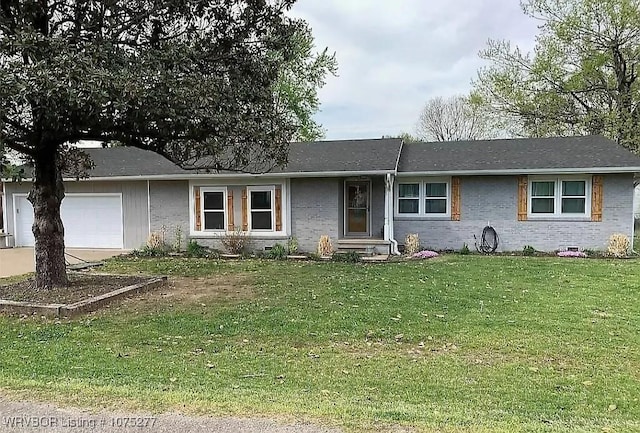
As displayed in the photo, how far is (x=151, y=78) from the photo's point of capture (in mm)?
6809

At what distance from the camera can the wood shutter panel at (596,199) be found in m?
14.1

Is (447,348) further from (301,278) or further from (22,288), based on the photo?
(22,288)

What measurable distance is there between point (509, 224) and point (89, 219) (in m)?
13.7

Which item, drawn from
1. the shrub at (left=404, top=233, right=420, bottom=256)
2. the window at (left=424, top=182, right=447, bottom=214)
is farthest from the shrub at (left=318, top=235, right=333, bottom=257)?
the window at (left=424, top=182, right=447, bottom=214)

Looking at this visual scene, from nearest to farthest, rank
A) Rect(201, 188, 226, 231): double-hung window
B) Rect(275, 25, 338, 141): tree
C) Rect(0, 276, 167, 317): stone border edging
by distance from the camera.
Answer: Rect(0, 276, 167, 317): stone border edging
Rect(201, 188, 226, 231): double-hung window
Rect(275, 25, 338, 141): tree

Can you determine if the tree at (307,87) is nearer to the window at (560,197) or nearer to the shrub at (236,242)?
the shrub at (236,242)

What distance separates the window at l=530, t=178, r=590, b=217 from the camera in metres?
14.4

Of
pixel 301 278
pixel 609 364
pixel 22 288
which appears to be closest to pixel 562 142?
pixel 301 278

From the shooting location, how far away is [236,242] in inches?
598

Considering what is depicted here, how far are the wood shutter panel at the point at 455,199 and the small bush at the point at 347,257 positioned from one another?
342cm

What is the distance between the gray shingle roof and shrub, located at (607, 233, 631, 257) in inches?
248

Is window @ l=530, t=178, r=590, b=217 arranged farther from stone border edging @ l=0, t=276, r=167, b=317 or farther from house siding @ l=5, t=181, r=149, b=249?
house siding @ l=5, t=181, r=149, b=249

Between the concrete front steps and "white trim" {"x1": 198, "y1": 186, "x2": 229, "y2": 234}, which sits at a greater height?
"white trim" {"x1": 198, "y1": 186, "x2": 229, "y2": 234}

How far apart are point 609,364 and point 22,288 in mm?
9171
